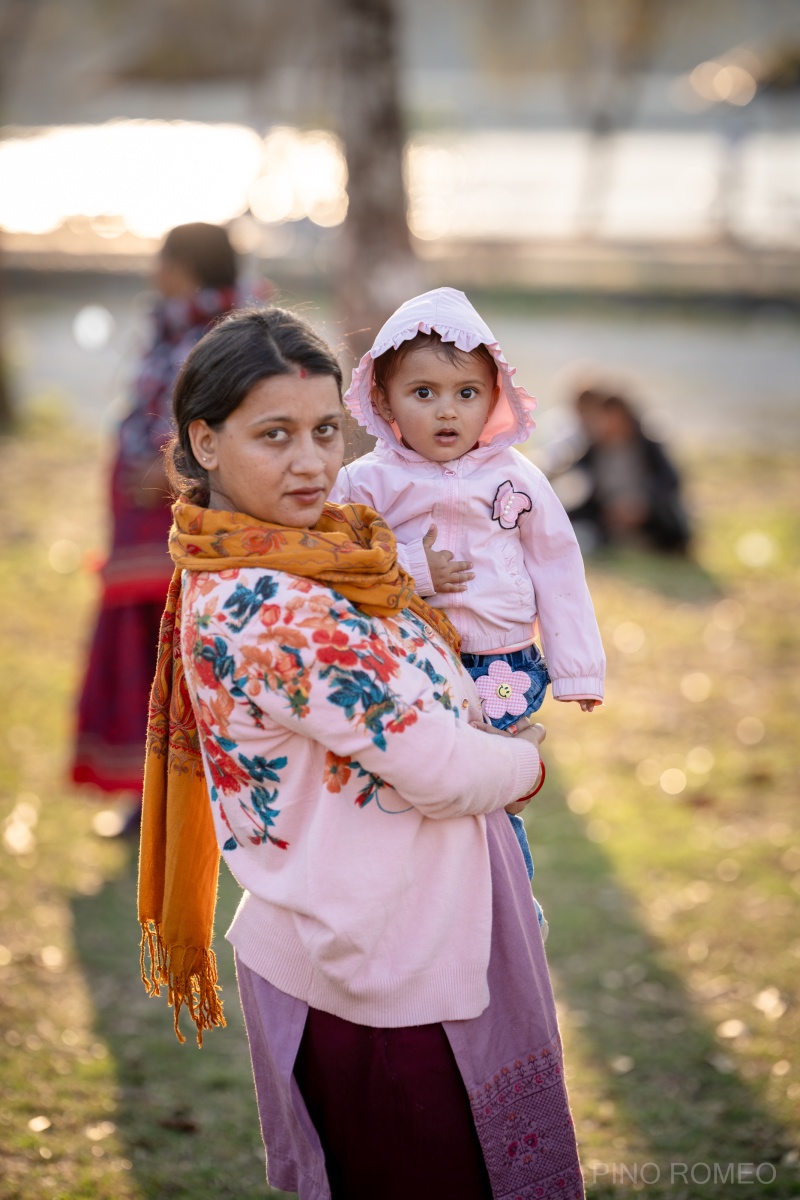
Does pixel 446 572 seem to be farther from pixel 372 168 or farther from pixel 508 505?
pixel 372 168

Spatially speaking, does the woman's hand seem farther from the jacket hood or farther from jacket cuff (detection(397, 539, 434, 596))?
the jacket hood

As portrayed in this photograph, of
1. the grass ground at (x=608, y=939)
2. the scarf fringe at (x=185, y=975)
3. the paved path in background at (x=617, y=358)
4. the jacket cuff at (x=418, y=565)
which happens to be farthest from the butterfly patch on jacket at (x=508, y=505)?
the paved path in background at (x=617, y=358)

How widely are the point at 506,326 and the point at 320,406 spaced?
48.5 ft

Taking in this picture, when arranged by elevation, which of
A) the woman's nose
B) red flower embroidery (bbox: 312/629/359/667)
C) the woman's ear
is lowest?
red flower embroidery (bbox: 312/629/359/667)

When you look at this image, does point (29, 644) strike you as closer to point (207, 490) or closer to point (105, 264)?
point (207, 490)

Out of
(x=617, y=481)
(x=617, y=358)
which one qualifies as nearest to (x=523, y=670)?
(x=617, y=481)

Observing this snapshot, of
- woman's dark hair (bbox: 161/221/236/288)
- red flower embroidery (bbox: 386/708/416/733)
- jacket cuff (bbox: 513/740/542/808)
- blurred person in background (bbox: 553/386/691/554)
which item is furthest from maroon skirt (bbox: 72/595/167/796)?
blurred person in background (bbox: 553/386/691/554)

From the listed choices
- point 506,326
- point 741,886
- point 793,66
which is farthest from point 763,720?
point 793,66

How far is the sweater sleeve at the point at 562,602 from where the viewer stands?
210 centimetres

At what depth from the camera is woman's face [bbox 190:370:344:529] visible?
1.91m

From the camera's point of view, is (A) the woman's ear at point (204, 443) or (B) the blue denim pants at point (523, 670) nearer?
(A) the woman's ear at point (204, 443)

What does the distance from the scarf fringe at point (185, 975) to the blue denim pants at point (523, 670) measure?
0.59 m

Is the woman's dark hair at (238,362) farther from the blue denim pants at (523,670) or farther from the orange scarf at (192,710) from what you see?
the blue denim pants at (523,670)

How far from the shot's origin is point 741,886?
4.43m
